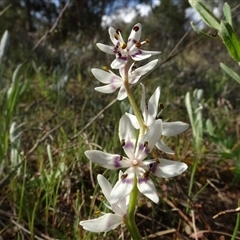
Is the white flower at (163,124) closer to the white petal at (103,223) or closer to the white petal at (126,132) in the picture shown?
the white petal at (126,132)

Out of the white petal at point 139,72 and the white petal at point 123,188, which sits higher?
the white petal at point 139,72

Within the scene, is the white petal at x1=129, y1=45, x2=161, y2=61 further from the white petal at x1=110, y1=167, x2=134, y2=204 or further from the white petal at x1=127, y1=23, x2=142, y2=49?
the white petal at x1=110, y1=167, x2=134, y2=204

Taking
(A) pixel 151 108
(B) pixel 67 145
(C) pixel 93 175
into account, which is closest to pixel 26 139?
(B) pixel 67 145

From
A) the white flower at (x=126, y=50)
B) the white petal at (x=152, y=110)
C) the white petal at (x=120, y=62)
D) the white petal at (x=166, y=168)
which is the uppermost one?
the white flower at (x=126, y=50)

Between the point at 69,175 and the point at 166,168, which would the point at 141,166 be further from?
the point at 69,175

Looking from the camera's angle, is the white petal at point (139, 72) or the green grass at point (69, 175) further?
the green grass at point (69, 175)

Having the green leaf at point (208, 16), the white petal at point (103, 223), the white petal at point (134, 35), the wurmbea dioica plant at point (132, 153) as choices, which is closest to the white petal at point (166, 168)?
the wurmbea dioica plant at point (132, 153)

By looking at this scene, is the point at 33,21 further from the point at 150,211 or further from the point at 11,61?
the point at 150,211

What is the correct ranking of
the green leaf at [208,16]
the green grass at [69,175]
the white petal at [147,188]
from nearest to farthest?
the white petal at [147,188] → the green leaf at [208,16] → the green grass at [69,175]
